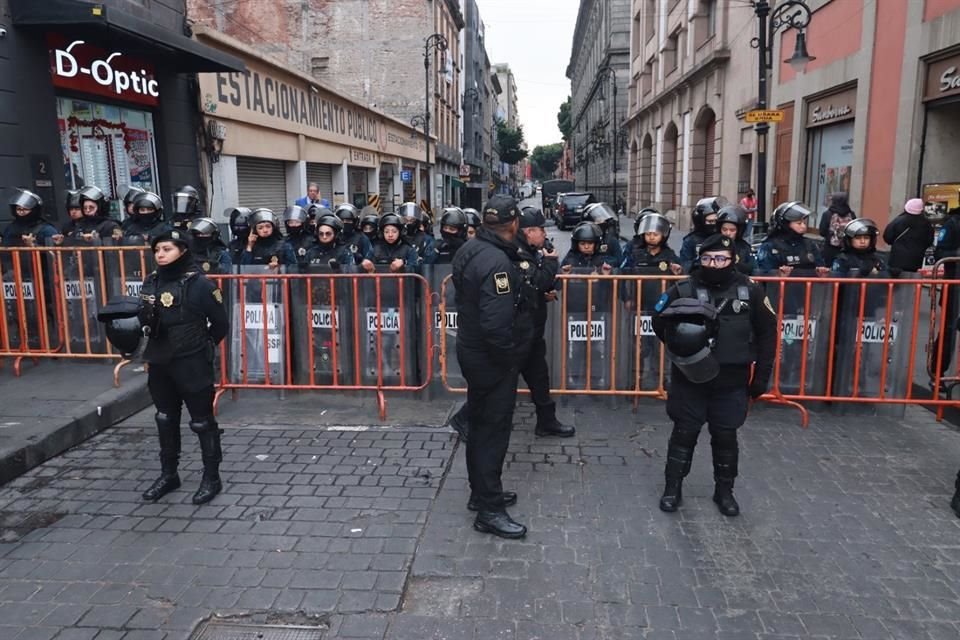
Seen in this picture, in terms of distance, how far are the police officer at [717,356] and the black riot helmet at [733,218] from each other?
2.90 metres

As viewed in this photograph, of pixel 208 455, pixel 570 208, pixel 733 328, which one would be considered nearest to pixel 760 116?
pixel 733 328

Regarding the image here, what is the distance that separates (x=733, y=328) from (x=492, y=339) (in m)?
1.50

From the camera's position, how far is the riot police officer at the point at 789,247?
→ 6.89 meters

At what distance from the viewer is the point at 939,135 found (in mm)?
11992

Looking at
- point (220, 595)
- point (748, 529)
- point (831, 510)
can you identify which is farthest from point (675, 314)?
point (220, 595)

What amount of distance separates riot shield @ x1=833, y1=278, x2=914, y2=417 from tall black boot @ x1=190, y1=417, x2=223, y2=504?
16.9 feet

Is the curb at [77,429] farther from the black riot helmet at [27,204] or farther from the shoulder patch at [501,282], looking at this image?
the shoulder patch at [501,282]

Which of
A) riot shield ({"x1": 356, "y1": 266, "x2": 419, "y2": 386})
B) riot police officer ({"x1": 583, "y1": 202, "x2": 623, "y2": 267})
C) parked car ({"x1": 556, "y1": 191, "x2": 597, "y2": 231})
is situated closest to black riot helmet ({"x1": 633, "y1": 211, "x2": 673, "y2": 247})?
riot police officer ({"x1": 583, "y1": 202, "x2": 623, "y2": 267})

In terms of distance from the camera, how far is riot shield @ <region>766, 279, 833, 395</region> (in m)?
6.15

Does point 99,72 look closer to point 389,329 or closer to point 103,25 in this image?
point 103,25

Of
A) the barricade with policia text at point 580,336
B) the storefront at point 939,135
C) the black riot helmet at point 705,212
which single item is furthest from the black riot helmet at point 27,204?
the storefront at point 939,135

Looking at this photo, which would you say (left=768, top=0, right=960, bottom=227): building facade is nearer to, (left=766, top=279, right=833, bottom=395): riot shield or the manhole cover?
(left=766, top=279, right=833, bottom=395): riot shield

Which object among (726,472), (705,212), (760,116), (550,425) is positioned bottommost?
(550,425)

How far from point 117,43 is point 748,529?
1081 cm
